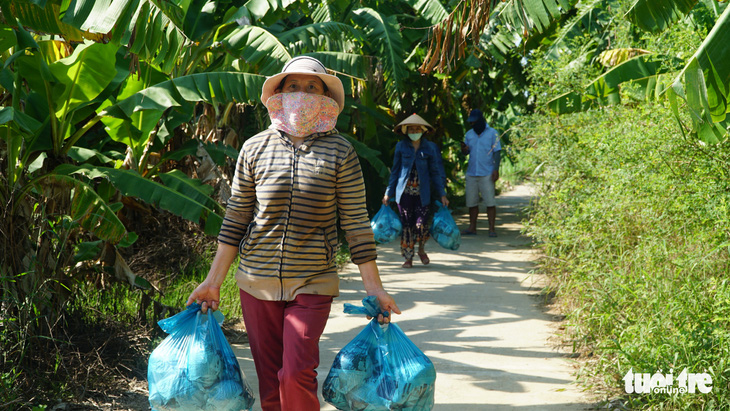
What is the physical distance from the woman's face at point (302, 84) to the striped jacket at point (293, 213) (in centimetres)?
20

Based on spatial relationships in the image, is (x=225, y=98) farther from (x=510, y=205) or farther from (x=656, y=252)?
(x=510, y=205)

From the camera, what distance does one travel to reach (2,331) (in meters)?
4.05

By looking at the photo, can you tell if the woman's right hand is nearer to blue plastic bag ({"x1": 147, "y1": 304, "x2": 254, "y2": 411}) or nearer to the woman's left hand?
blue plastic bag ({"x1": 147, "y1": 304, "x2": 254, "y2": 411})

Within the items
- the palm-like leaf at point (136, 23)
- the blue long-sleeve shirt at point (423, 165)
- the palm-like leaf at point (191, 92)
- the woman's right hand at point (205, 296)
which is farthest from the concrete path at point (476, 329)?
the palm-like leaf at point (136, 23)

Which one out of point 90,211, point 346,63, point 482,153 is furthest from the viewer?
point 482,153

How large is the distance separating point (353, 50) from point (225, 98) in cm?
430

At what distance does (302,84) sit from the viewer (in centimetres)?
321

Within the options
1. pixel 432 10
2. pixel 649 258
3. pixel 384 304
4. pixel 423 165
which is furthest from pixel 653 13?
pixel 432 10

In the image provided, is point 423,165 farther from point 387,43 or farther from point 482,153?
point 482,153

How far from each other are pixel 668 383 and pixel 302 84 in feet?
8.37

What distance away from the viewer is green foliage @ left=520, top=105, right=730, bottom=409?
4016 millimetres

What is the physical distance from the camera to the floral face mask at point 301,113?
10.3 feet

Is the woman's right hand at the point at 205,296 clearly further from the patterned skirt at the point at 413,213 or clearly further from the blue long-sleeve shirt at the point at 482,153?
the blue long-sleeve shirt at the point at 482,153

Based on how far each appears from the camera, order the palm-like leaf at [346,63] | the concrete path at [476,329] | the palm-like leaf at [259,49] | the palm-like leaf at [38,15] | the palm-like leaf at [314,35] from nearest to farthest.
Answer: the concrete path at [476,329] → the palm-like leaf at [38,15] → the palm-like leaf at [259,49] → the palm-like leaf at [346,63] → the palm-like leaf at [314,35]
